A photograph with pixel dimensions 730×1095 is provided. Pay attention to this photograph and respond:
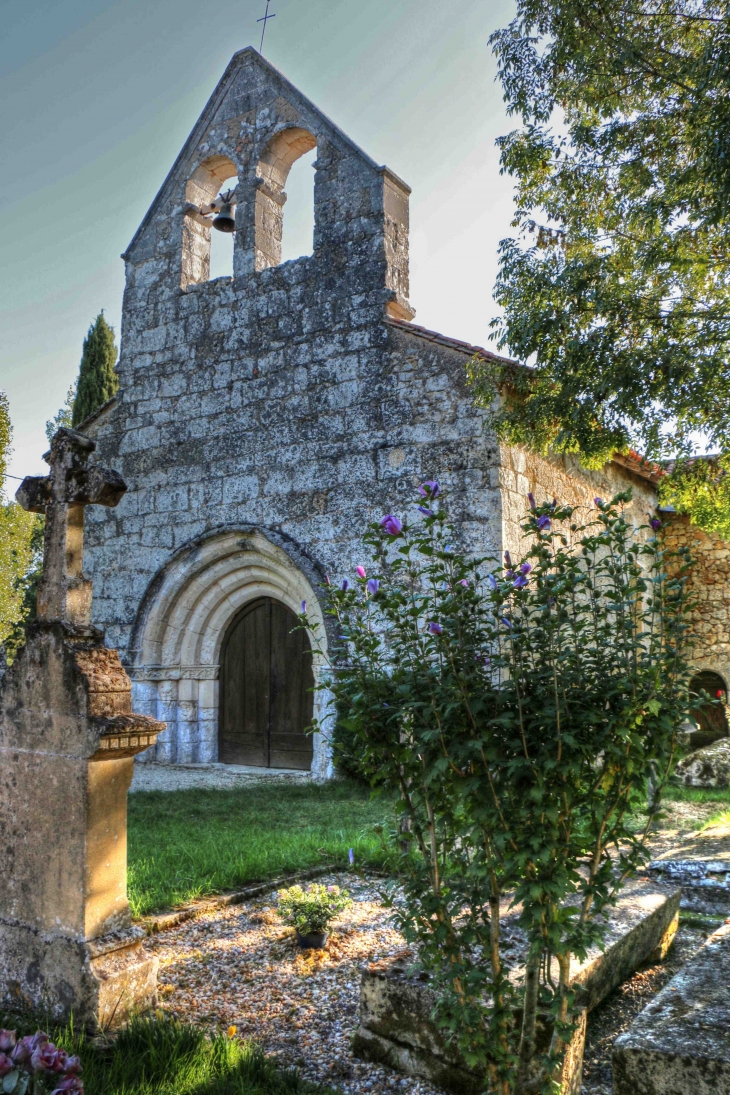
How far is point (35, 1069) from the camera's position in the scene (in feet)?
5.56

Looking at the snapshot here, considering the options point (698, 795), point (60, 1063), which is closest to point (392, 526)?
point (60, 1063)

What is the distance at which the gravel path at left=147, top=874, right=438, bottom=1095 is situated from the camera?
2.51 meters

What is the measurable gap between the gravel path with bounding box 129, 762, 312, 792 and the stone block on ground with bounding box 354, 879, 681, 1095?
494 cm

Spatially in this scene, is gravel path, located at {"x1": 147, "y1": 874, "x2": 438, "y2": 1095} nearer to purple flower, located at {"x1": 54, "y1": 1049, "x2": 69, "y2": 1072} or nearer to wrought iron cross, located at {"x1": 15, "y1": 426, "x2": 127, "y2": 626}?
purple flower, located at {"x1": 54, "y1": 1049, "x2": 69, "y2": 1072}

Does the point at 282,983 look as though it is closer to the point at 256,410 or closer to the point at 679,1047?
the point at 679,1047

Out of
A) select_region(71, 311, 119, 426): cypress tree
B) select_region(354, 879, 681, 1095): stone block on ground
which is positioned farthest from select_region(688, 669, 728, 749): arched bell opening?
select_region(71, 311, 119, 426): cypress tree

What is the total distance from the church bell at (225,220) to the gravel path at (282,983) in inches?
286

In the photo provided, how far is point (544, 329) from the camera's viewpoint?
5766mm

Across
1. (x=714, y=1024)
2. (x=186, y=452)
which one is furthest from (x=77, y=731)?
(x=186, y=452)

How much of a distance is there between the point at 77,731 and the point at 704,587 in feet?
31.4

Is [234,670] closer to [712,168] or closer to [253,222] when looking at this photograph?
[253,222]

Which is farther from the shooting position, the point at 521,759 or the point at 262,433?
the point at 262,433

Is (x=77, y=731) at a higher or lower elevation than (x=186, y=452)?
lower

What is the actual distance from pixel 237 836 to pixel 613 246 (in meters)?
5.16
